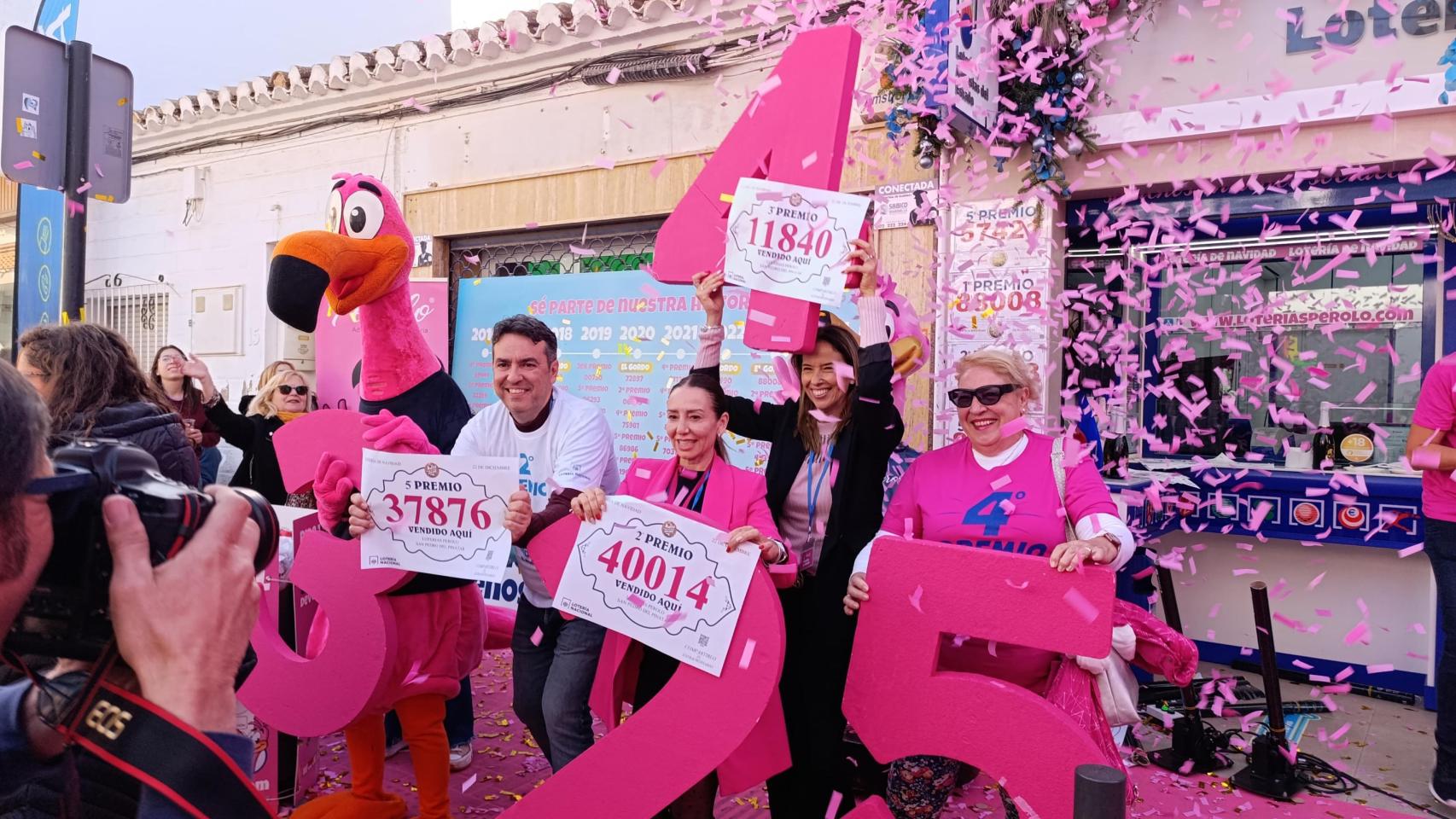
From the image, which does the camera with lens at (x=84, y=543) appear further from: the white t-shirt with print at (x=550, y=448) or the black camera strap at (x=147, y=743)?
the white t-shirt with print at (x=550, y=448)

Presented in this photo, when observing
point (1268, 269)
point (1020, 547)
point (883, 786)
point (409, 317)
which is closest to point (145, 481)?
point (1020, 547)

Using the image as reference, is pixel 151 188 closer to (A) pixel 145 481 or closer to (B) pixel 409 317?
(B) pixel 409 317

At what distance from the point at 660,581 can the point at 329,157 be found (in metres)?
6.81

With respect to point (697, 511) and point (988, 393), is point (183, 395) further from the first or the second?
point (988, 393)

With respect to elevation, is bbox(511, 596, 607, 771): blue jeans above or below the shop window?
below

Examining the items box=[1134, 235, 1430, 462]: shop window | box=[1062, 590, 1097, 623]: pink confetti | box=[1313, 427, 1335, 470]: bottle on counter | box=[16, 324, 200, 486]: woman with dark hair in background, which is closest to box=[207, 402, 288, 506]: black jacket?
box=[16, 324, 200, 486]: woman with dark hair in background

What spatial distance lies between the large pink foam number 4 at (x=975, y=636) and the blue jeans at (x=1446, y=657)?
242 centimetres

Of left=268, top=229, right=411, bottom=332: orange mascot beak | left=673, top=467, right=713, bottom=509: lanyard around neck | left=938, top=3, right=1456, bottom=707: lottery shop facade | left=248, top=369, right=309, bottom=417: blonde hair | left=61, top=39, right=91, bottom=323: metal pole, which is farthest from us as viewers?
left=248, top=369, right=309, bottom=417: blonde hair

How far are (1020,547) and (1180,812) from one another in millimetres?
1691

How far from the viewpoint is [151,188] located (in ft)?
30.9

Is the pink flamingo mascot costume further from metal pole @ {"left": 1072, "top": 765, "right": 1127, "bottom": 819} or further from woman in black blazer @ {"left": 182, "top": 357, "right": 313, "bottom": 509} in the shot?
metal pole @ {"left": 1072, "top": 765, "right": 1127, "bottom": 819}

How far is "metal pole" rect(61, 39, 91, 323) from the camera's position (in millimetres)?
Result: 4062

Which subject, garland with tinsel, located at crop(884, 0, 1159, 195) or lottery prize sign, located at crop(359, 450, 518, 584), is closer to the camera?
lottery prize sign, located at crop(359, 450, 518, 584)

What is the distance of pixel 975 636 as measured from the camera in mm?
2582
